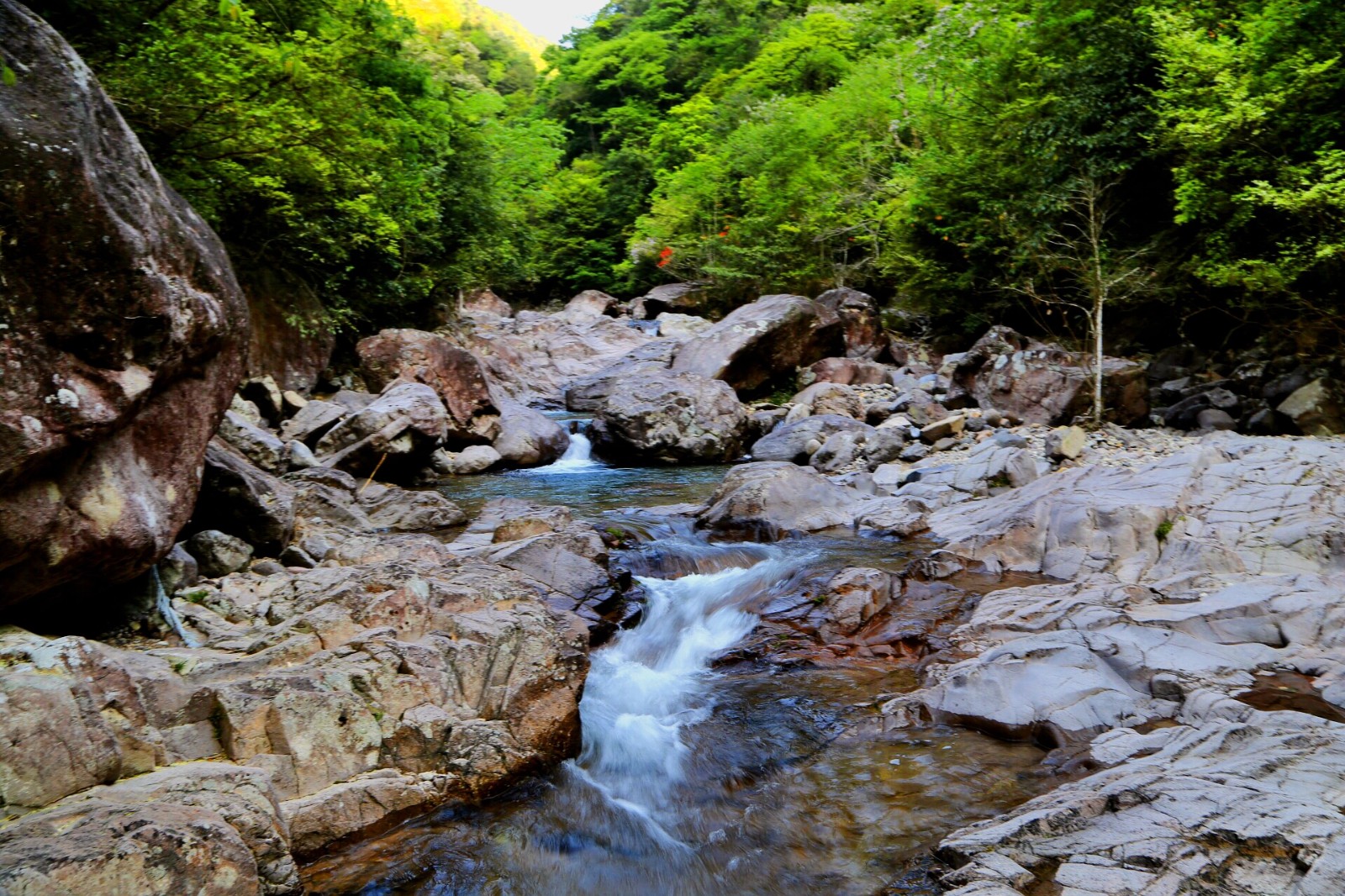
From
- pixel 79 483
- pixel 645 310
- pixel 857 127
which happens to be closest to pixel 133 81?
pixel 79 483

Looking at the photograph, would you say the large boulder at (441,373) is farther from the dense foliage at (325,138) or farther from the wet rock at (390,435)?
the wet rock at (390,435)

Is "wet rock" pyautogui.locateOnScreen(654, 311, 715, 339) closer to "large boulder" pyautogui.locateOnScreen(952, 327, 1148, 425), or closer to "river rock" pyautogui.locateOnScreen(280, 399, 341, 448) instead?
"large boulder" pyautogui.locateOnScreen(952, 327, 1148, 425)

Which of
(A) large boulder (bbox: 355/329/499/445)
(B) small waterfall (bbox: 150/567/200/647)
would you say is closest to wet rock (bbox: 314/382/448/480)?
(A) large boulder (bbox: 355/329/499/445)

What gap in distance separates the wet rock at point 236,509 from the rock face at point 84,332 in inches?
65.6

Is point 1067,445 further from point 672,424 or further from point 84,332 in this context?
point 84,332

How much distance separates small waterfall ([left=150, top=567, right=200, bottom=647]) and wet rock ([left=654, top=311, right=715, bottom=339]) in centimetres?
2122

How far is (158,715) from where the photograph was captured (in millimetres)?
3588

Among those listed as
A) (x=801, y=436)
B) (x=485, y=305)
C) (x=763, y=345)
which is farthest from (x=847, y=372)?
(x=485, y=305)

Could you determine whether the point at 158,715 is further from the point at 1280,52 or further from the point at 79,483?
the point at 1280,52

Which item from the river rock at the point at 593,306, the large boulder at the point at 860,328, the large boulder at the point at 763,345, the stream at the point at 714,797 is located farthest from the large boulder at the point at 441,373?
the river rock at the point at 593,306

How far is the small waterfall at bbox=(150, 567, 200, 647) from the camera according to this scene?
15.5 ft

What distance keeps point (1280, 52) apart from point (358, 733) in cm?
1341

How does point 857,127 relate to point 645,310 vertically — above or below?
above

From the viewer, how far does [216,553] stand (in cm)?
588
